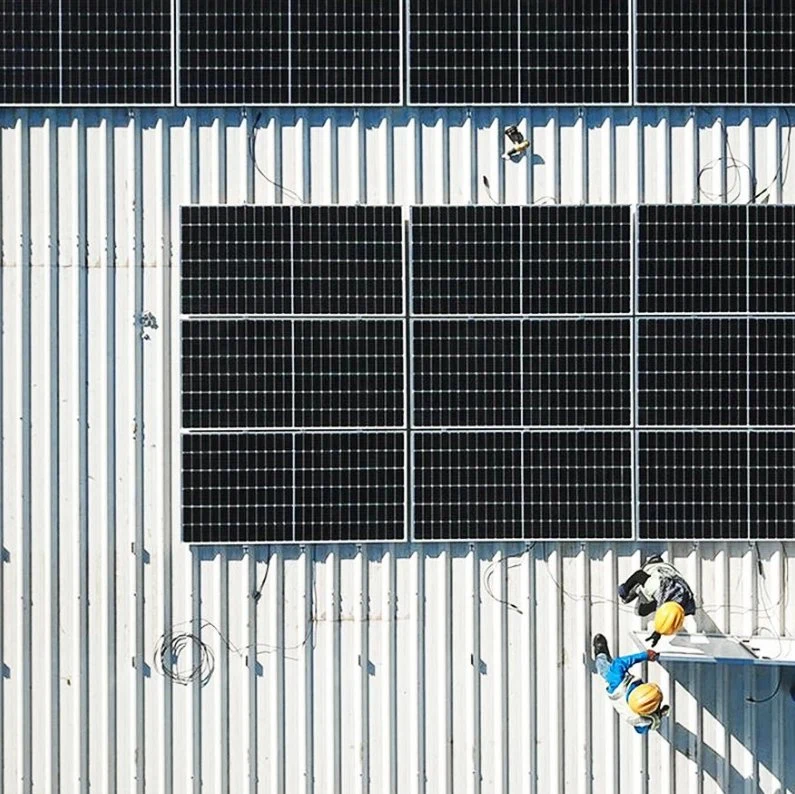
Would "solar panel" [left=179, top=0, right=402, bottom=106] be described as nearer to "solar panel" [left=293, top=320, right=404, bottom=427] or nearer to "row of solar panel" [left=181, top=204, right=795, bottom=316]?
"row of solar panel" [left=181, top=204, right=795, bottom=316]

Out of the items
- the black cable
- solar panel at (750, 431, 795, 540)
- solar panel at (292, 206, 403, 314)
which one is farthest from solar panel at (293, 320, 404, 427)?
the black cable

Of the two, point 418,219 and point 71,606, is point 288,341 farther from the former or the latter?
point 71,606

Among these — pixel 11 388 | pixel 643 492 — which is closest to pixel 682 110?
pixel 643 492

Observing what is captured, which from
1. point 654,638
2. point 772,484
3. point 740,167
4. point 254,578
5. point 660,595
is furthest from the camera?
point 740,167

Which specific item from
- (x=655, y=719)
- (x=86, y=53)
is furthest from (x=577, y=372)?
(x=86, y=53)

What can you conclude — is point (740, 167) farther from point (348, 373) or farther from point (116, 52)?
point (116, 52)

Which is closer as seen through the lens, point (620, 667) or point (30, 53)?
point (620, 667)

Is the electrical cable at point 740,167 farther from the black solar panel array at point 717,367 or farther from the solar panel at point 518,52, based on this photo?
the solar panel at point 518,52
